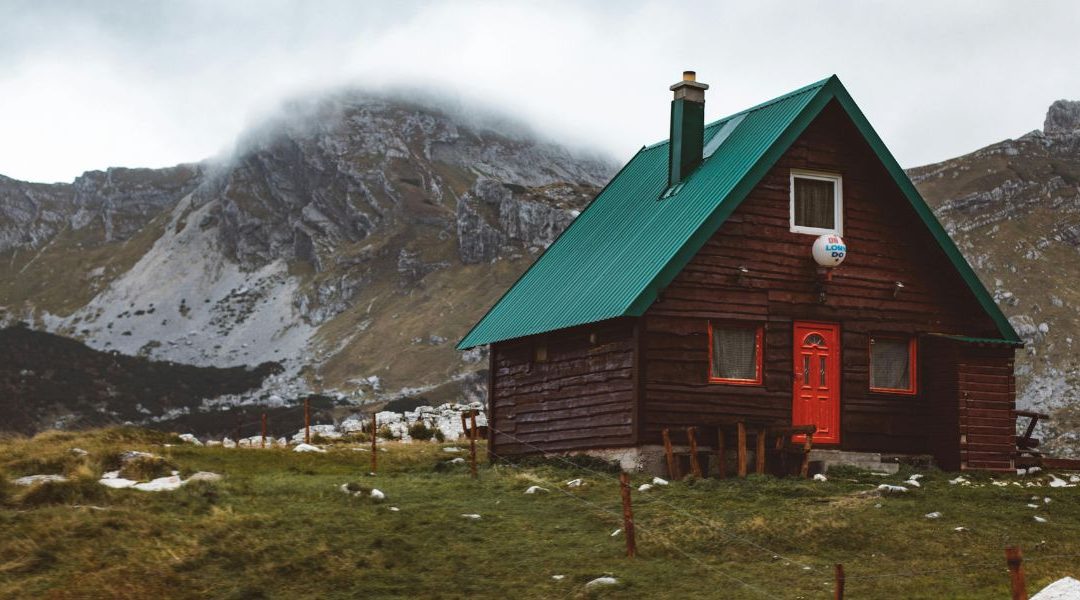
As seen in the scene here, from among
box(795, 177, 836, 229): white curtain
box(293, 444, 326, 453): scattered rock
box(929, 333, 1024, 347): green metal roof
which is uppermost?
box(795, 177, 836, 229): white curtain

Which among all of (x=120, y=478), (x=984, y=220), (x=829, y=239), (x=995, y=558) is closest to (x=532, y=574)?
(x=995, y=558)

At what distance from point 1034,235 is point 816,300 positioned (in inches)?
4938

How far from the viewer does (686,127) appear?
28719 mm

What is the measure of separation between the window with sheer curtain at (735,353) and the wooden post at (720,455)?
4.19ft

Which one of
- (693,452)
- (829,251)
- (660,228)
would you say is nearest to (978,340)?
(829,251)

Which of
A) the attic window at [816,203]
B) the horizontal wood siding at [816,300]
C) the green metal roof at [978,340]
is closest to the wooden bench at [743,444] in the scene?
the horizontal wood siding at [816,300]

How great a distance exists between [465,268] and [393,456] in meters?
150

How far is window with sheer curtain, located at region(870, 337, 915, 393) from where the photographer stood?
2736 cm

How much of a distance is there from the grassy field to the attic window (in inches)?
240

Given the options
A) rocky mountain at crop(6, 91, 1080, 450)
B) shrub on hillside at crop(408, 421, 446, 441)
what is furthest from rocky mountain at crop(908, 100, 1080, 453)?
shrub on hillside at crop(408, 421, 446, 441)

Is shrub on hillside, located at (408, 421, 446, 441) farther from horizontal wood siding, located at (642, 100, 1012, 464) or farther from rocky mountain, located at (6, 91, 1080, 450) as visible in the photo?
rocky mountain, located at (6, 91, 1080, 450)

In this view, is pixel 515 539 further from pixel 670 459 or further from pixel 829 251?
pixel 829 251

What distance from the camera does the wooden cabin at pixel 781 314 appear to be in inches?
998

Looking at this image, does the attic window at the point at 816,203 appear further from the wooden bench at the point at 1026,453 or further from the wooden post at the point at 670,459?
the wooden bench at the point at 1026,453
